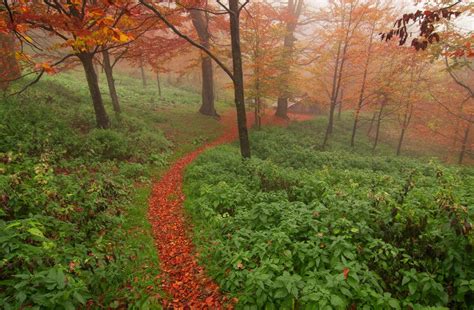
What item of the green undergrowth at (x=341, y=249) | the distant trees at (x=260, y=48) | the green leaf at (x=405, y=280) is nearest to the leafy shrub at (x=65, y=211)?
the green undergrowth at (x=341, y=249)

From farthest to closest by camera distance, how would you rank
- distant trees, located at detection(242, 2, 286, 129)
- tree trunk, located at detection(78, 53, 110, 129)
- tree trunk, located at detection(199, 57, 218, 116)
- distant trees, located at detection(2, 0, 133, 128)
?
tree trunk, located at detection(199, 57, 218, 116)
distant trees, located at detection(242, 2, 286, 129)
tree trunk, located at detection(78, 53, 110, 129)
distant trees, located at detection(2, 0, 133, 128)

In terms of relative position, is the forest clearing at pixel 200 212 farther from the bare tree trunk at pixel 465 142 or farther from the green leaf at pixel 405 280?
the bare tree trunk at pixel 465 142

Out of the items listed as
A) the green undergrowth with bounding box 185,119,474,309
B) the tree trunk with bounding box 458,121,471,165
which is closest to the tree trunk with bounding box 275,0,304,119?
the green undergrowth with bounding box 185,119,474,309

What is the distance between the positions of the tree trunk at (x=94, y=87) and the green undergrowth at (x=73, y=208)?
80 centimetres

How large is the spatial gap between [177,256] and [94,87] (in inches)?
388

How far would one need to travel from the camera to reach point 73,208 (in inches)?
260

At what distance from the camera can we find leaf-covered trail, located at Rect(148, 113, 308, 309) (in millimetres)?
5125

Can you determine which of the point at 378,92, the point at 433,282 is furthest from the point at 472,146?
the point at 433,282

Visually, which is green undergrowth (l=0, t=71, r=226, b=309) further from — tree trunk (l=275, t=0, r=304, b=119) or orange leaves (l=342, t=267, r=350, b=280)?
tree trunk (l=275, t=0, r=304, b=119)

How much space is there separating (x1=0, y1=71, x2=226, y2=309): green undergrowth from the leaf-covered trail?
0.26 m

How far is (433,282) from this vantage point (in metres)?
4.07

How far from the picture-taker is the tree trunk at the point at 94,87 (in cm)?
1187

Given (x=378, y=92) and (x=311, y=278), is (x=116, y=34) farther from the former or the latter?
(x=378, y=92)

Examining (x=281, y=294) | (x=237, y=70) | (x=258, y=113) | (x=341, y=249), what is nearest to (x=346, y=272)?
(x=341, y=249)
